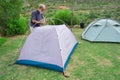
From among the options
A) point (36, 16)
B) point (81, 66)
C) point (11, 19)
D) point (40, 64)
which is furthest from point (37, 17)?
point (11, 19)

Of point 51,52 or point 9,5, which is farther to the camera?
point 9,5

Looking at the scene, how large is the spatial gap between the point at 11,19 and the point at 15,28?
0.40m

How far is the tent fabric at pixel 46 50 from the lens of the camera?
5523 mm

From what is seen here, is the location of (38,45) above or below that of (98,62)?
above

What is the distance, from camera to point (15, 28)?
9.29 metres

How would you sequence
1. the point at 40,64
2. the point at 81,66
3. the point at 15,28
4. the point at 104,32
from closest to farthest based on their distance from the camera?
the point at 40,64 → the point at 81,66 → the point at 104,32 → the point at 15,28

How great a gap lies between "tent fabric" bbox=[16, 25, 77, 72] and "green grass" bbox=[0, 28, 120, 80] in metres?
0.17

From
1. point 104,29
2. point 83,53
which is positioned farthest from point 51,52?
point 104,29

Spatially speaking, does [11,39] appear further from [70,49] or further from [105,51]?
[105,51]

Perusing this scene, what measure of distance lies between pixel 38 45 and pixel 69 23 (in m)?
5.57

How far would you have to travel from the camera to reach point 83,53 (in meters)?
6.96

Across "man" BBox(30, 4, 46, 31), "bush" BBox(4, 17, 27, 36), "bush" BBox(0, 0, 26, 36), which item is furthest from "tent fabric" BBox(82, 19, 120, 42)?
"bush" BBox(0, 0, 26, 36)

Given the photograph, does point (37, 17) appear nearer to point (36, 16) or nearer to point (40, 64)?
point (36, 16)

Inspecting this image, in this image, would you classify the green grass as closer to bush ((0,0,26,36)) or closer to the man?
the man
